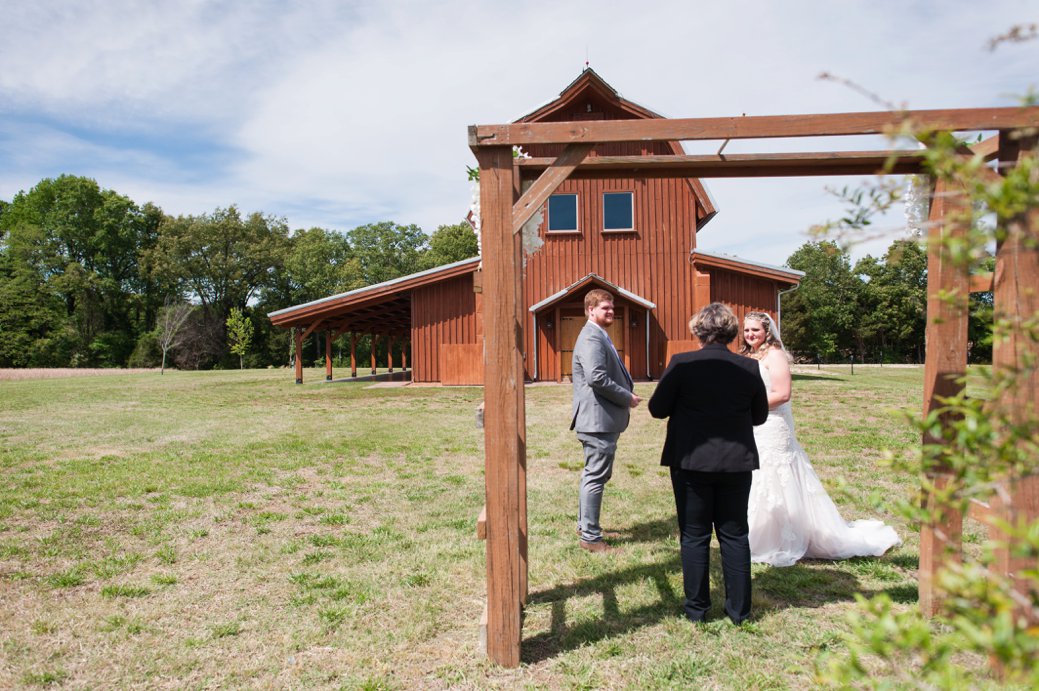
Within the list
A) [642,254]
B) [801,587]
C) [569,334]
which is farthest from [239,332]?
[801,587]

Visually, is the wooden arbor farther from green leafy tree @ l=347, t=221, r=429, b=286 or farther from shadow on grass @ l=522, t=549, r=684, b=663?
green leafy tree @ l=347, t=221, r=429, b=286

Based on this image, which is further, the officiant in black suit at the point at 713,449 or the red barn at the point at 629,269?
the red barn at the point at 629,269

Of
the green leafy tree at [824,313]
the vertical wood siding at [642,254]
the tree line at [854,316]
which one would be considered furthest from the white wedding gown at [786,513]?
the green leafy tree at [824,313]

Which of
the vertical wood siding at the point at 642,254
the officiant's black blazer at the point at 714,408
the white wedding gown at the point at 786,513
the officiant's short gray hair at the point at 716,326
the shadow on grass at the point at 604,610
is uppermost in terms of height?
the vertical wood siding at the point at 642,254

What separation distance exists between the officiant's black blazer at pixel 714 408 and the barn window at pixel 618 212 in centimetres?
1560

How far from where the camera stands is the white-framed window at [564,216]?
62.2 feet

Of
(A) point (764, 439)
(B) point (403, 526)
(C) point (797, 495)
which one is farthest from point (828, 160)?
(B) point (403, 526)

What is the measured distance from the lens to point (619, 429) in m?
4.91

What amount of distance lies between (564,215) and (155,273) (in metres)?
45.1

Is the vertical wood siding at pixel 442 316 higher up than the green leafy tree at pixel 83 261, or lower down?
lower down

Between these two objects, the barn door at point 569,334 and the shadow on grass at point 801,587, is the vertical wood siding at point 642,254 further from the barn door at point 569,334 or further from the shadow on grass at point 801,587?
the shadow on grass at point 801,587

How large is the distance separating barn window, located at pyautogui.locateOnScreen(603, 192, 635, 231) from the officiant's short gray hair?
1538cm

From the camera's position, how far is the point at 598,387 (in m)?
4.72

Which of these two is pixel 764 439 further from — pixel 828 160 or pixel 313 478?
pixel 313 478
